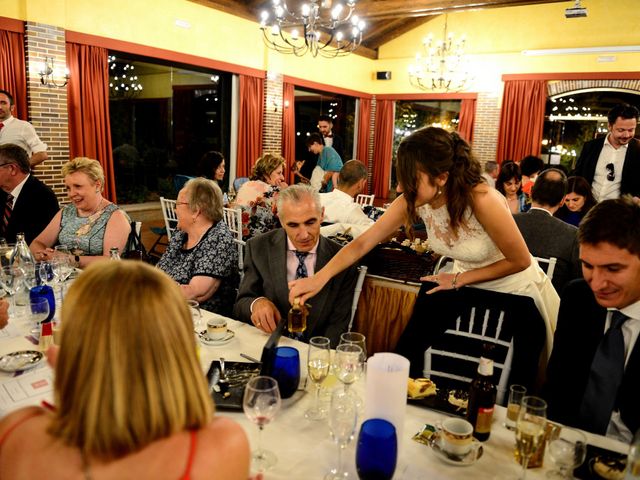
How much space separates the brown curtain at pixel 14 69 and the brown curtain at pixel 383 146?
7.89m

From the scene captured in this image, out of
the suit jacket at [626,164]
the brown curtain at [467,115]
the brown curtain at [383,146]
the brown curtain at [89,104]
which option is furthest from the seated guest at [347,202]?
the brown curtain at [383,146]

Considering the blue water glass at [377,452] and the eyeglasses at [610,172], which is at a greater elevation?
the eyeglasses at [610,172]

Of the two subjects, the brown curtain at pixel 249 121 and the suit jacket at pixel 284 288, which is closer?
the suit jacket at pixel 284 288

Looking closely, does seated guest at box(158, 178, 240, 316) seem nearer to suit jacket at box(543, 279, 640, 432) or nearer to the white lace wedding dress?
the white lace wedding dress

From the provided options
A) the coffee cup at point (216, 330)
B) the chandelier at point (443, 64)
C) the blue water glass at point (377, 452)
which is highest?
the chandelier at point (443, 64)

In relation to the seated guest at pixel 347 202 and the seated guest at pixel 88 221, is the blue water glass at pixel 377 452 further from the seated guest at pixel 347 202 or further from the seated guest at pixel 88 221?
the seated guest at pixel 347 202

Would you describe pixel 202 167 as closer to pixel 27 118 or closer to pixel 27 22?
pixel 27 118

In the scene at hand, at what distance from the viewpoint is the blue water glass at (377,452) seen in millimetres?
1054

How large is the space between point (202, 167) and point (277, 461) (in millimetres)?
5121

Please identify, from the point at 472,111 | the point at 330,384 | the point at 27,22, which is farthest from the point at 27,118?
the point at 472,111

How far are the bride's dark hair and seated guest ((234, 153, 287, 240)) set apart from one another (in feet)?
8.75

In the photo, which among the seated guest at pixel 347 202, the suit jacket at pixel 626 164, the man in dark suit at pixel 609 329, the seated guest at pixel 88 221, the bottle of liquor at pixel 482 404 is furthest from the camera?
the suit jacket at pixel 626 164

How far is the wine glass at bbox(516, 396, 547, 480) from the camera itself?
113 cm

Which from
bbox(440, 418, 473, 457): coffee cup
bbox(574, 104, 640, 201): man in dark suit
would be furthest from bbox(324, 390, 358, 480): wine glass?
bbox(574, 104, 640, 201): man in dark suit
